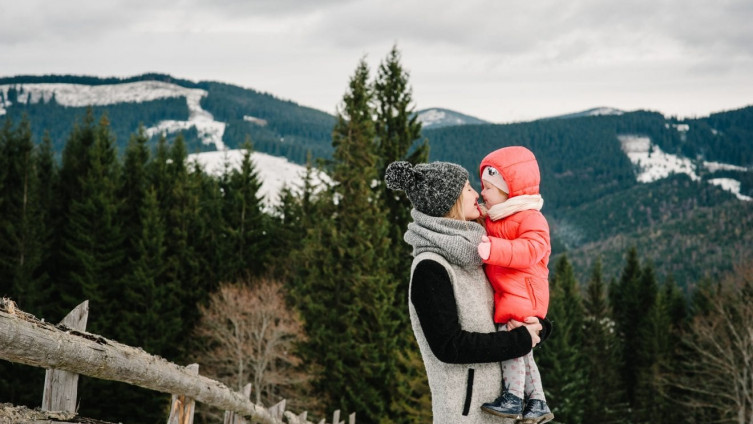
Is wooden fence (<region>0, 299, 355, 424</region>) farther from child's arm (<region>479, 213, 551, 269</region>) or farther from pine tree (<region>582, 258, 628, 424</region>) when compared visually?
pine tree (<region>582, 258, 628, 424</region>)

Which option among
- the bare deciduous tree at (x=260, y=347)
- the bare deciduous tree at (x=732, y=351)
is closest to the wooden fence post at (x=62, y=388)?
the bare deciduous tree at (x=260, y=347)

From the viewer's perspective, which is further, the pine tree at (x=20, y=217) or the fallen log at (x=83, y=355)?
the pine tree at (x=20, y=217)

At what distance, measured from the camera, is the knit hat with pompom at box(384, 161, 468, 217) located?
9.34 ft

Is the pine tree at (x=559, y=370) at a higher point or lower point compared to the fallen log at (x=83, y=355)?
lower

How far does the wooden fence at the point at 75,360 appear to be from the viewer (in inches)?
80.0

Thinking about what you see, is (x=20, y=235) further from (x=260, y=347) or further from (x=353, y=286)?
(x=353, y=286)

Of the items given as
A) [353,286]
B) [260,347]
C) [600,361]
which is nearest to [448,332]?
[353,286]

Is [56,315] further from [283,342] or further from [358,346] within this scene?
[358,346]

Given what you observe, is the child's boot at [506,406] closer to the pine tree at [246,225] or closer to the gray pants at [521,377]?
the gray pants at [521,377]

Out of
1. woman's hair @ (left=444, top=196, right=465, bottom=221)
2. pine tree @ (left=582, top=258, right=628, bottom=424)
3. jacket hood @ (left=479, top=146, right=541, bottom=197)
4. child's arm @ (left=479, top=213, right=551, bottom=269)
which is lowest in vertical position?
pine tree @ (left=582, top=258, right=628, bottom=424)

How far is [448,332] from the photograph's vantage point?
2.64 metres

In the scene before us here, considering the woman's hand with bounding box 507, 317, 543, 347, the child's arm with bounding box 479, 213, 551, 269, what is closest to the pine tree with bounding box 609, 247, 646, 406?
the woman's hand with bounding box 507, 317, 543, 347

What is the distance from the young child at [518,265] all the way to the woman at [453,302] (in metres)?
0.06

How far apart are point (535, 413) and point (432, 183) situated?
1.24 metres
